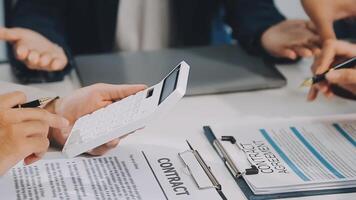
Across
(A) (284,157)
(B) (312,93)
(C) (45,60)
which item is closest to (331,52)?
(B) (312,93)

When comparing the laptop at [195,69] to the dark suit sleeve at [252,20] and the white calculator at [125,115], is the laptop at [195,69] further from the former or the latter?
the white calculator at [125,115]

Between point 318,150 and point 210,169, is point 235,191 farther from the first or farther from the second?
point 318,150

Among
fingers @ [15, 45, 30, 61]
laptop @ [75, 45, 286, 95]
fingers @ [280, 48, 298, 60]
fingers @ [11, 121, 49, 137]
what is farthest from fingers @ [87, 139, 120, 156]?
fingers @ [280, 48, 298, 60]

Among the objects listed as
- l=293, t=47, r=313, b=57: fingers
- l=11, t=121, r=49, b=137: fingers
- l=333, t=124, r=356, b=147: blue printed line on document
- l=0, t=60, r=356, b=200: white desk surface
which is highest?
l=11, t=121, r=49, b=137: fingers

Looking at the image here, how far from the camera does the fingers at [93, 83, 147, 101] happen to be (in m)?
0.88

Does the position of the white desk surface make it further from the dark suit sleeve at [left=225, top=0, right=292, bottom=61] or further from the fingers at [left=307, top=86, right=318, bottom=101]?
the dark suit sleeve at [left=225, top=0, right=292, bottom=61]

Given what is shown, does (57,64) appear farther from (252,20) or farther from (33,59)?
(252,20)

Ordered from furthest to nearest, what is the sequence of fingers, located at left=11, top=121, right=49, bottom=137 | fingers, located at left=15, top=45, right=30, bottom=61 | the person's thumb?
fingers, located at left=15, top=45, right=30, bottom=61, the person's thumb, fingers, located at left=11, top=121, right=49, bottom=137

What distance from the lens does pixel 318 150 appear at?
89cm

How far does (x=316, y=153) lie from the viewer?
88 centimetres

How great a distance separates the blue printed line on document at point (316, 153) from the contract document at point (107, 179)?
6.8 inches

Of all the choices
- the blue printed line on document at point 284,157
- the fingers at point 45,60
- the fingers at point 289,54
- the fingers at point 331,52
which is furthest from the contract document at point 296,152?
the fingers at point 45,60

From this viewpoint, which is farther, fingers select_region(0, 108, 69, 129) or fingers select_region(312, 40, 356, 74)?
fingers select_region(312, 40, 356, 74)

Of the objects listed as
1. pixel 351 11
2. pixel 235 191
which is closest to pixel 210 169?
pixel 235 191
